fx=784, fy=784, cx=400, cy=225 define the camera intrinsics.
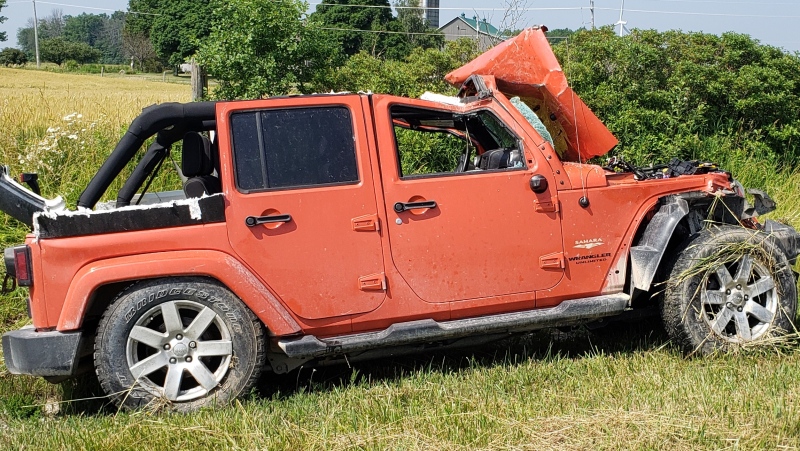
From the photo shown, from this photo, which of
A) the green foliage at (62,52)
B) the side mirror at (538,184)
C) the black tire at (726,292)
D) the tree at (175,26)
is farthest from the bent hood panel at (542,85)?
the green foliage at (62,52)

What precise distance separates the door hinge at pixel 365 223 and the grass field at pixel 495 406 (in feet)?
3.07

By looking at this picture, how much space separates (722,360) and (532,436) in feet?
5.57

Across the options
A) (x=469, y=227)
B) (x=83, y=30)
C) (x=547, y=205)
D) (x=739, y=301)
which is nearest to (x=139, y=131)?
(x=469, y=227)

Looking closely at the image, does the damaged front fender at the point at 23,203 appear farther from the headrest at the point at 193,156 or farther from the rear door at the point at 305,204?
the rear door at the point at 305,204

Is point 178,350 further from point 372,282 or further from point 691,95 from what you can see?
point 691,95

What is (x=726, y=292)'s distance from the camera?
16.3 feet

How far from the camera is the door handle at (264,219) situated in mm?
4383

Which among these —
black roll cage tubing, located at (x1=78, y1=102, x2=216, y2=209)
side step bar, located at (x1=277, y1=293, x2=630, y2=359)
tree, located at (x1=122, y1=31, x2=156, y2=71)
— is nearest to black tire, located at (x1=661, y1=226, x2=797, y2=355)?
side step bar, located at (x1=277, y1=293, x2=630, y2=359)

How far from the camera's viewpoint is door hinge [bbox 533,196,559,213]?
477cm

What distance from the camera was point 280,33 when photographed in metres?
9.87

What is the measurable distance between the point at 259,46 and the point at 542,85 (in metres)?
5.45

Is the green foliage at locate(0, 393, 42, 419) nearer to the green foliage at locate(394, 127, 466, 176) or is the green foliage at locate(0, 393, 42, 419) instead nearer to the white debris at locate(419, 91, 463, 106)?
the white debris at locate(419, 91, 463, 106)

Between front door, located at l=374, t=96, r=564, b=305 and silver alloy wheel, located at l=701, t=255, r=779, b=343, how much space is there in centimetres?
102

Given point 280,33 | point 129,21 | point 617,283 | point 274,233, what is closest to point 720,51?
point 280,33
